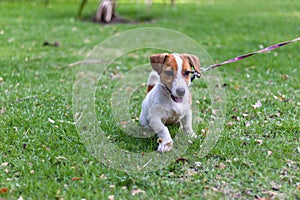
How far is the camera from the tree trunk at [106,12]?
11391 millimetres

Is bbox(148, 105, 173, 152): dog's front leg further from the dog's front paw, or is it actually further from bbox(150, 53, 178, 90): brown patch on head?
bbox(150, 53, 178, 90): brown patch on head

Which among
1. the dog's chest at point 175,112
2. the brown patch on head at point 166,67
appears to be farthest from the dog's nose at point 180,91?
the dog's chest at point 175,112

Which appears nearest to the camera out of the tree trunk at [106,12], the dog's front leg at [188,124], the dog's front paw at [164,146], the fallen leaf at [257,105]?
the dog's front paw at [164,146]

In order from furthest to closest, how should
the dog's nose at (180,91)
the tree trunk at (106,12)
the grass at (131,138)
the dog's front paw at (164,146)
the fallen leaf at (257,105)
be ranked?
1. the tree trunk at (106,12)
2. the fallen leaf at (257,105)
3. the dog's front paw at (164,146)
4. the dog's nose at (180,91)
5. the grass at (131,138)

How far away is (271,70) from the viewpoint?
700 centimetres

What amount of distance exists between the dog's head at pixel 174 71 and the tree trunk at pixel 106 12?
26.0 ft

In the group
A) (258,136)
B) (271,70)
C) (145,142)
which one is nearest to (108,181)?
(145,142)

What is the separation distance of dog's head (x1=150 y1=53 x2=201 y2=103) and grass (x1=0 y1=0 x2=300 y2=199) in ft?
2.08

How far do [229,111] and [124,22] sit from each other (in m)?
7.11

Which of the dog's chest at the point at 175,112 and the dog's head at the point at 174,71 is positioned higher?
the dog's head at the point at 174,71

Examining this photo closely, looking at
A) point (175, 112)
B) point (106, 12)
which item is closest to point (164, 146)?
point (175, 112)

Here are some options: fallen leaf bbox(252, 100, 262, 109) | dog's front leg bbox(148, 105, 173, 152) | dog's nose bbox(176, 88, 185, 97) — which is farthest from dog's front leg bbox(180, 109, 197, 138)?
fallen leaf bbox(252, 100, 262, 109)

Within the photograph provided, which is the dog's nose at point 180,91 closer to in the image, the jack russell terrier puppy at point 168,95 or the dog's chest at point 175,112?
the jack russell terrier puppy at point 168,95

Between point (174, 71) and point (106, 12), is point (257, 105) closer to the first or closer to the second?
point (174, 71)
